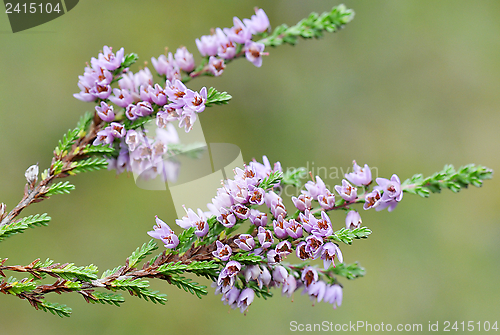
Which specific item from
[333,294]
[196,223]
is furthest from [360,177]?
[196,223]

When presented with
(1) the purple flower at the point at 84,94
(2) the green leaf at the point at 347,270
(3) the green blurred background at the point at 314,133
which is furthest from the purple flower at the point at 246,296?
(3) the green blurred background at the point at 314,133

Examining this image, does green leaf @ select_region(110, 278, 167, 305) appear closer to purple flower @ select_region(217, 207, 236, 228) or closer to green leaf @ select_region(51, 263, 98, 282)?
green leaf @ select_region(51, 263, 98, 282)

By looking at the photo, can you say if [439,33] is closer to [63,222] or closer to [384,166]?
[384,166]

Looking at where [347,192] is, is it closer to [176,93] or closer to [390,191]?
[390,191]

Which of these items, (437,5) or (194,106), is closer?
(194,106)

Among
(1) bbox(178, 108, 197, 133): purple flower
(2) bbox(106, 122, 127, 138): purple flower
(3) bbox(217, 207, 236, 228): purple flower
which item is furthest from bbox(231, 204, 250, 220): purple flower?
(2) bbox(106, 122, 127, 138): purple flower

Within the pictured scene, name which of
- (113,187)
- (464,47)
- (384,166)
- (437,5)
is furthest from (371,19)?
(113,187)

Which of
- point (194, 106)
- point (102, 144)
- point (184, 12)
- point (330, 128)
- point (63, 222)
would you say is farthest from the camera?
point (330, 128)
